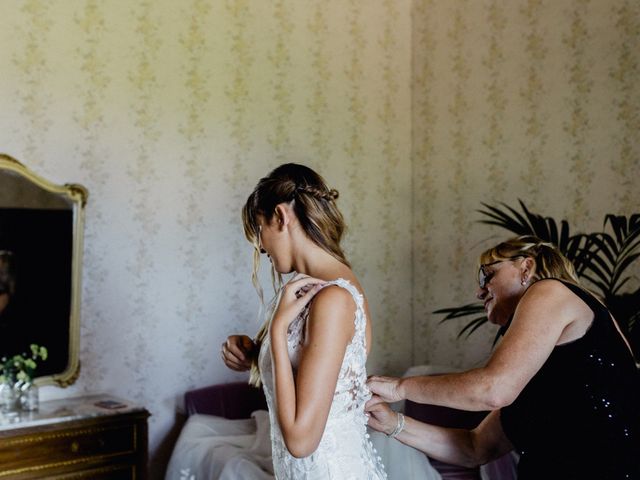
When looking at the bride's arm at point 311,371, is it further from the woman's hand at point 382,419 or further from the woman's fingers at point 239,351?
the woman's hand at point 382,419

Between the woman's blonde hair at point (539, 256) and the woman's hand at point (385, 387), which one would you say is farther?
the woman's blonde hair at point (539, 256)

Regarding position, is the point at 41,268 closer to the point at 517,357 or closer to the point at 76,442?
the point at 76,442

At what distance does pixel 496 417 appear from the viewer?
2.04 metres

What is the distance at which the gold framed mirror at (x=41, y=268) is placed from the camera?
10.5ft

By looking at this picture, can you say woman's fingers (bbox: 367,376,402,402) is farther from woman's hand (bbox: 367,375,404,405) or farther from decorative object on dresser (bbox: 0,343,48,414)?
decorative object on dresser (bbox: 0,343,48,414)

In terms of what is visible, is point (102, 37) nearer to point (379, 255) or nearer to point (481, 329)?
point (379, 255)

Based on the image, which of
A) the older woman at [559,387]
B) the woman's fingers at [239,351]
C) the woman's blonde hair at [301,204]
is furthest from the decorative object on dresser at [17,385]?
the older woman at [559,387]

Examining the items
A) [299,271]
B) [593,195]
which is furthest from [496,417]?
[593,195]

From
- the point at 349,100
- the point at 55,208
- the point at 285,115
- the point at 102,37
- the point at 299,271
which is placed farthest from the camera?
the point at 349,100

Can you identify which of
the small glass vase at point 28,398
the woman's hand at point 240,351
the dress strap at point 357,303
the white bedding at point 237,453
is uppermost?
the dress strap at point 357,303

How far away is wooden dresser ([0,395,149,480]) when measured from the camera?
283 cm

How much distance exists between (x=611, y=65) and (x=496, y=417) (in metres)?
2.53

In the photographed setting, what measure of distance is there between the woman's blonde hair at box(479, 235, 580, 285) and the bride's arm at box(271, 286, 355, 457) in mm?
621

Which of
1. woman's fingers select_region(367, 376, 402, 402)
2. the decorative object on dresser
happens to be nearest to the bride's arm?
woman's fingers select_region(367, 376, 402, 402)
